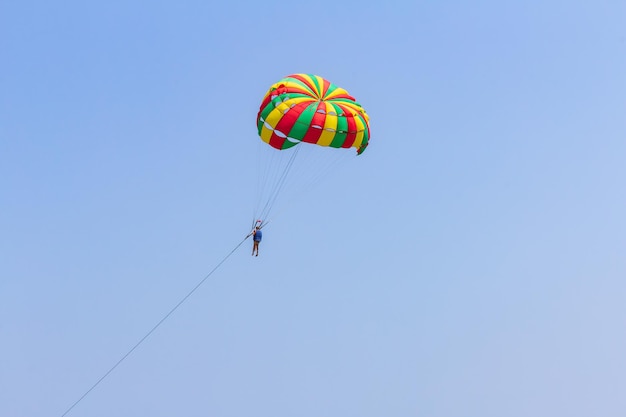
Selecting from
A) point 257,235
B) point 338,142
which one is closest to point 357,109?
point 338,142

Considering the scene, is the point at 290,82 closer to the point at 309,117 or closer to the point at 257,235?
the point at 309,117

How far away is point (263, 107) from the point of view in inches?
1549

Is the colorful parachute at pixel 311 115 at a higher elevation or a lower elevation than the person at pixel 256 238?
higher

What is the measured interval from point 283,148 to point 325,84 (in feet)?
10.8

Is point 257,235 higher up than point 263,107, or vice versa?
point 263,107

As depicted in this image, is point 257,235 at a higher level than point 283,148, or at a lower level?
lower

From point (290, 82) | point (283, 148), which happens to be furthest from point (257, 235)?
point (290, 82)

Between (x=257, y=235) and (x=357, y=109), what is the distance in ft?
22.3

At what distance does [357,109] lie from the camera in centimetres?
3953

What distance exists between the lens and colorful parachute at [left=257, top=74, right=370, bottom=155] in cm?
3809

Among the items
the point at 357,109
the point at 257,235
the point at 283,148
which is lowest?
the point at 257,235

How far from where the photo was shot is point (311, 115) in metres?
38.0

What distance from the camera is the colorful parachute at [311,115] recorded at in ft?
125

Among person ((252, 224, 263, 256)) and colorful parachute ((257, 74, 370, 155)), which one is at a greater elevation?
colorful parachute ((257, 74, 370, 155))
